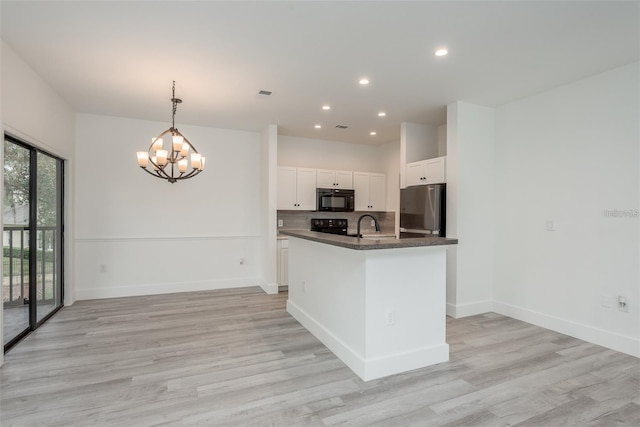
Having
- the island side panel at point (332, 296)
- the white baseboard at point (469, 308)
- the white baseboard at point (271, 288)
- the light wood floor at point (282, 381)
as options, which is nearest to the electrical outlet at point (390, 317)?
the island side panel at point (332, 296)

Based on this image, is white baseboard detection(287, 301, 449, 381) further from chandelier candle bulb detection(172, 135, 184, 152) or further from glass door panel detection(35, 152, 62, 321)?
glass door panel detection(35, 152, 62, 321)

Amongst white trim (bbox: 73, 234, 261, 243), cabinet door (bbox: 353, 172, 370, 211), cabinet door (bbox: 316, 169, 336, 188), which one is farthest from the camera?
cabinet door (bbox: 353, 172, 370, 211)

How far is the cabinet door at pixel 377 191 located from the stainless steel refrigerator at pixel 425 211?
1.62 metres

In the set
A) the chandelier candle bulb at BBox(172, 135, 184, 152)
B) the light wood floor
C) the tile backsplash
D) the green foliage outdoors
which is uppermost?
the chandelier candle bulb at BBox(172, 135, 184, 152)

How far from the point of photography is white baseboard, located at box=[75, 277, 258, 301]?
471 centimetres

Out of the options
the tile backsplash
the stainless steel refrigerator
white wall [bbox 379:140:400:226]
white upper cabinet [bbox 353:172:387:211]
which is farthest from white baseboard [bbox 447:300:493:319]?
white upper cabinet [bbox 353:172:387:211]

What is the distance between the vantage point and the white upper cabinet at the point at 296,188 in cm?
551

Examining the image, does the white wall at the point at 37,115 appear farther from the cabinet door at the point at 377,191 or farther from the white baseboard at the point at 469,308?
the cabinet door at the point at 377,191

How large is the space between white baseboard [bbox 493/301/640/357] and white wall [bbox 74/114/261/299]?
12.7 ft

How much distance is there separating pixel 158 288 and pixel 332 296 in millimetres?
3338

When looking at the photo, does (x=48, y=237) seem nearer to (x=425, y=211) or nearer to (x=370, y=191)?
(x=425, y=211)

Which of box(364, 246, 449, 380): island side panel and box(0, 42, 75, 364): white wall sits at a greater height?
box(0, 42, 75, 364): white wall

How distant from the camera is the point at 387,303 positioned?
259cm

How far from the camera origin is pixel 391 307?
2.61 metres
